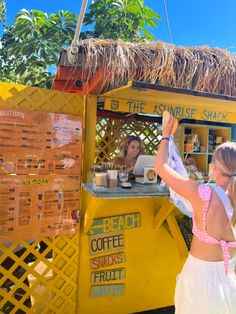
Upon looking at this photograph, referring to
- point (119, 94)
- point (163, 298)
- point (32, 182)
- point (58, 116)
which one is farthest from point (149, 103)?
point (163, 298)

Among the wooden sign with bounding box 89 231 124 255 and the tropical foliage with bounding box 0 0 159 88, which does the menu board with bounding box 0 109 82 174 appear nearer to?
the wooden sign with bounding box 89 231 124 255

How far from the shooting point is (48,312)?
245cm

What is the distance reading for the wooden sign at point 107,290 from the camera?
2.57 metres

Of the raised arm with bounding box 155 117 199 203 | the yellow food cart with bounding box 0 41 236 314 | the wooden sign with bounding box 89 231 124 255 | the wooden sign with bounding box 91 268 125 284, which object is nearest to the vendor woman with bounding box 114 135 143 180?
the yellow food cart with bounding box 0 41 236 314

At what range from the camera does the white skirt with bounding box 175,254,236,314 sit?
141cm

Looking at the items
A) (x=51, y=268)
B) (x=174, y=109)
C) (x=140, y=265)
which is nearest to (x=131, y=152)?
(x=174, y=109)

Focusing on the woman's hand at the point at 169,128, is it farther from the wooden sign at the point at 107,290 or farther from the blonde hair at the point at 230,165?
the wooden sign at the point at 107,290

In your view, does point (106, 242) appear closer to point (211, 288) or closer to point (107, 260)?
point (107, 260)

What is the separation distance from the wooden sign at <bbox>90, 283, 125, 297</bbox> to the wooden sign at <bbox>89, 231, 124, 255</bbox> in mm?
370

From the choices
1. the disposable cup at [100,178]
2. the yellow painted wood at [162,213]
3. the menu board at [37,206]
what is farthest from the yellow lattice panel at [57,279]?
the yellow painted wood at [162,213]

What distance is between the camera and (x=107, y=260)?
2607mm

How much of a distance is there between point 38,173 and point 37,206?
0.96ft

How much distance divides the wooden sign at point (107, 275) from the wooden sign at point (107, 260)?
0.06m

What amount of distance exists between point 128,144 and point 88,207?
97 cm
